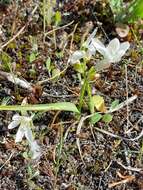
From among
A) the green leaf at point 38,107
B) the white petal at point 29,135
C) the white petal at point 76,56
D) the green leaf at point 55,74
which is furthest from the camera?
the green leaf at point 55,74

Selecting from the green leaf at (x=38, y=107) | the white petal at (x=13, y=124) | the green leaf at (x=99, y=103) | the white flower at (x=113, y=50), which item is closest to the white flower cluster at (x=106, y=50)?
the white flower at (x=113, y=50)

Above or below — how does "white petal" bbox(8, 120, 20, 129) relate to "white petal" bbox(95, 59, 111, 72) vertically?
below

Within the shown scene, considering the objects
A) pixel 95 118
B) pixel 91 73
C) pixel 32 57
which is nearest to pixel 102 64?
pixel 91 73

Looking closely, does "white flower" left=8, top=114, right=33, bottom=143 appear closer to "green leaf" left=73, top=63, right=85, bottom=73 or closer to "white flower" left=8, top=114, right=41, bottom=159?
"white flower" left=8, top=114, right=41, bottom=159

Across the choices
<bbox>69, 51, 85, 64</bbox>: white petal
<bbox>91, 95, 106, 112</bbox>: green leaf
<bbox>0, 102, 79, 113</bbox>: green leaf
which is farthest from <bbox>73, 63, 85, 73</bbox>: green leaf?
<bbox>0, 102, 79, 113</bbox>: green leaf

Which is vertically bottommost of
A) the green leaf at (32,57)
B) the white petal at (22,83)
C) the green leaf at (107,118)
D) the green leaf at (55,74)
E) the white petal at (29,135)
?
the white petal at (29,135)

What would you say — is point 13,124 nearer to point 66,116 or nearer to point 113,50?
point 66,116

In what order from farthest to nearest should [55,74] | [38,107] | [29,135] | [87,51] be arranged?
1. [55,74]
2. [87,51]
3. [29,135]
4. [38,107]

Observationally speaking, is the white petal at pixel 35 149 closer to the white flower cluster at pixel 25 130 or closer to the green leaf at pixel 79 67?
the white flower cluster at pixel 25 130

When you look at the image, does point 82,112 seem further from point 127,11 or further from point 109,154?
point 127,11
